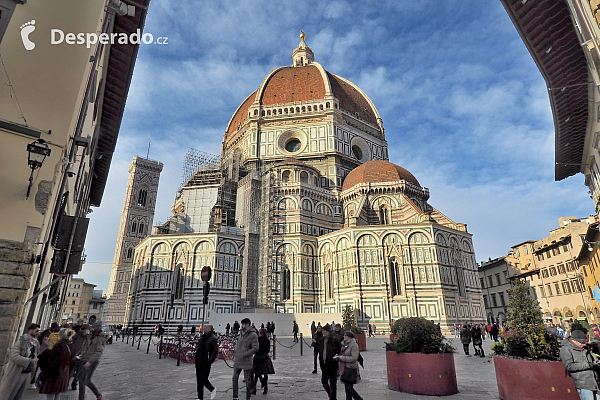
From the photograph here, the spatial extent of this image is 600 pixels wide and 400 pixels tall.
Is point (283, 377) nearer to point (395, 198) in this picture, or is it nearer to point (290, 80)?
point (395, 198)

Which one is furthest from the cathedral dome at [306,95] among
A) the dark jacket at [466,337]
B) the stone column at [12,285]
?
the stone column at [12,285]

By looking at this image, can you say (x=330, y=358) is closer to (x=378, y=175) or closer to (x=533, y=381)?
(x=533, y=381)

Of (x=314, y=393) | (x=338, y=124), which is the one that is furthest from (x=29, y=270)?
(x=338, y=124)

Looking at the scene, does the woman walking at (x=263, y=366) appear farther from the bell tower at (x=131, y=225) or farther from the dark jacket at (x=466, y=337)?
the bell tower at (x=131, y=225)

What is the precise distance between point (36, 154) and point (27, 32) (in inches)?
93.1

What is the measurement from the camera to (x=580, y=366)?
3.99m

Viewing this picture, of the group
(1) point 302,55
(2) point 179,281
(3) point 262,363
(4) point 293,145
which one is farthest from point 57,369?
(1) point 302,55

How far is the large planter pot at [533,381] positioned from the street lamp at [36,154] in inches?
329

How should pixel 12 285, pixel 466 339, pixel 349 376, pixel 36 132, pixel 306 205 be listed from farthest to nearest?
1. pixel 306 205
2. pixel 466 339
3. pixel 36 132
4. pixel 12 285
5. pixel 349 376

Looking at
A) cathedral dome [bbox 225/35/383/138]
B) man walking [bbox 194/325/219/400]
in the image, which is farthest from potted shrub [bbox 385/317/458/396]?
cathedral dome [bbox 225/35/383/138]

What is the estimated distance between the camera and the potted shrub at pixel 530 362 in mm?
4879

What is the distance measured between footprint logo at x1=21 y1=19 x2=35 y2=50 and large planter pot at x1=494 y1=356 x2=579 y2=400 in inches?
391

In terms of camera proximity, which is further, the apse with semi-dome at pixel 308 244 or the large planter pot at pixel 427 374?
the apse with semi-dome at pixel 308 244

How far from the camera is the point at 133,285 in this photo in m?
30.2
